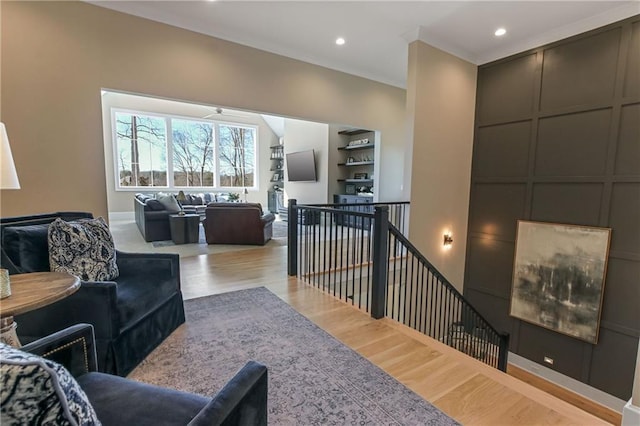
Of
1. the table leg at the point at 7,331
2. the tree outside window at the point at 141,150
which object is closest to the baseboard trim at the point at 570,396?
the table leg at the point at 7,331

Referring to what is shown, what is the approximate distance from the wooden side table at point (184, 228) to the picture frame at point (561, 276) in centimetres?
589

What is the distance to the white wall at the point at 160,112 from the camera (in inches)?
340

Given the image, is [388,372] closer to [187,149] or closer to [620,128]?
[620,128]

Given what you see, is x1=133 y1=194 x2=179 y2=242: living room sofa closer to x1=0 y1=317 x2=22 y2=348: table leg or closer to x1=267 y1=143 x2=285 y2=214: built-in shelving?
x1=0 y1=317 x2=22 y2=348: table leg

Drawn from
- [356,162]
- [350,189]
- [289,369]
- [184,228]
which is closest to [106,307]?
[289,369]

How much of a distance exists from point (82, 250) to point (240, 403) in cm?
188

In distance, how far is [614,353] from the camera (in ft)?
13.3

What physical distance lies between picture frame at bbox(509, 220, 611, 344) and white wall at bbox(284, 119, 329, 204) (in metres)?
4.67

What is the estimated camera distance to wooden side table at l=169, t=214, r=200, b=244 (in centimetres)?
566

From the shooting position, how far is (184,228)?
5.71 meters

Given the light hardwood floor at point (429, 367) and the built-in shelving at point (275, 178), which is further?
the built-in shelving at point (275, 178)

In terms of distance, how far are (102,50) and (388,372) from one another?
14.9 ft

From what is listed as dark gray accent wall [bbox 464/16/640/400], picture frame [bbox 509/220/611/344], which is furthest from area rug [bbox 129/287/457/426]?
dark gray accent wall [bbox 464/16/640/400]

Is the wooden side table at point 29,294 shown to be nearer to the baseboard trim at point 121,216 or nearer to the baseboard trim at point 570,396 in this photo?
the baseboard trim at point 570,396
